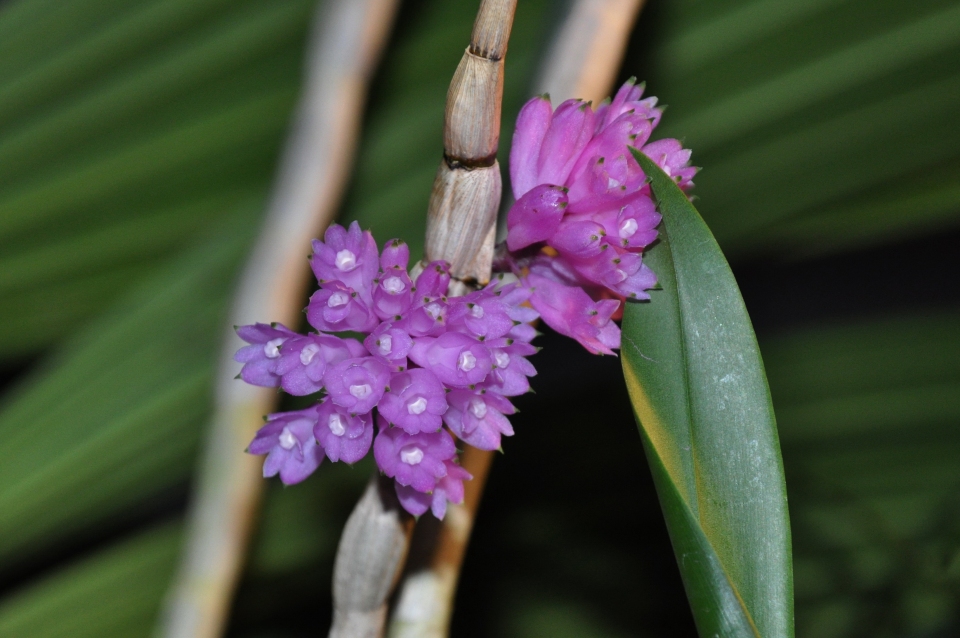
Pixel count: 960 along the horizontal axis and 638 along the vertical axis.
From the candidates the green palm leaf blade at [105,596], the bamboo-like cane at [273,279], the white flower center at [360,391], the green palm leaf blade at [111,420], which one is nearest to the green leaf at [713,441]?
the white flower center at [360,391]

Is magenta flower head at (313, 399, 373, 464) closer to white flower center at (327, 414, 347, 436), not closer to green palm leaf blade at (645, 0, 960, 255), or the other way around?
white flower center at (327, 414, 347, 436)

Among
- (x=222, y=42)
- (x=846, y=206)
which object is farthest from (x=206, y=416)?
(x=846, y=206)

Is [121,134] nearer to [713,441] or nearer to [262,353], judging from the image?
[262,353]

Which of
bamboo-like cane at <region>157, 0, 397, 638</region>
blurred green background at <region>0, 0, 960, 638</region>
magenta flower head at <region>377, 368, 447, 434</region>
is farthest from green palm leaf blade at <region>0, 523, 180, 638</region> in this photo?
magenta flower head at <region>377, 368, 447, 434</region>

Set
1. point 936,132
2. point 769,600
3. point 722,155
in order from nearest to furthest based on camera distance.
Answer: point 769,600, point 936,132, point 722,155

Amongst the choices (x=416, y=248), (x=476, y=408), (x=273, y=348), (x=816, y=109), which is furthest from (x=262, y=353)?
(x=816, y=109)

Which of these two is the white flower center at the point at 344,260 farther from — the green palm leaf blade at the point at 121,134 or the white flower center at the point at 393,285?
the green palm leaf blade at the point at 121,134

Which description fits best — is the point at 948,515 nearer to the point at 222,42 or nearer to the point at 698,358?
the point at 698,358
